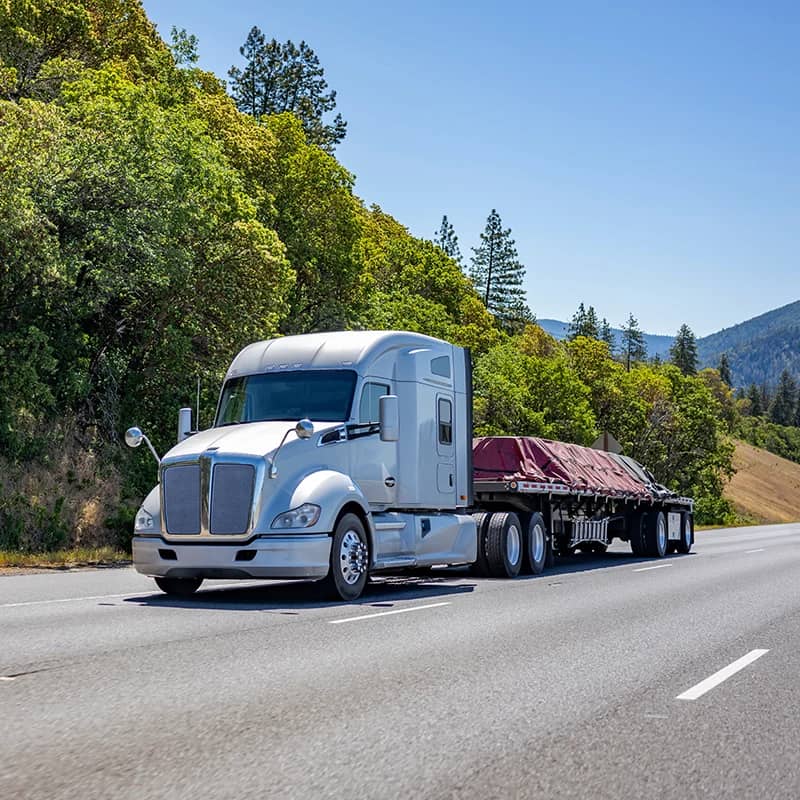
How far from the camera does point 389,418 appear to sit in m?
13.8

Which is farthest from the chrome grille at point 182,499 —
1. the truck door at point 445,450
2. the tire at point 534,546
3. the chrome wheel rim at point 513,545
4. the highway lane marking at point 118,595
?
the tire at point 534,546

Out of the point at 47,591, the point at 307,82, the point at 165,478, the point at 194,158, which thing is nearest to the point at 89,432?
the point at 194,158

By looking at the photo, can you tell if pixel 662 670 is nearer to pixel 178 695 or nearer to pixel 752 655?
pixel 752 655

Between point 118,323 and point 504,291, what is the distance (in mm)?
81815

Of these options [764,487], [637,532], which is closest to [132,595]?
[637,532]

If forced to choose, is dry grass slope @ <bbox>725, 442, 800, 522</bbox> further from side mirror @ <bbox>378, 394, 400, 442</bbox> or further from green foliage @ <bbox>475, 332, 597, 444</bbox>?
side mirror @ <bbox>378, 394, 400, 442</bbox>

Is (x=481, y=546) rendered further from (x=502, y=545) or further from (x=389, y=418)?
(x=389, y=418)

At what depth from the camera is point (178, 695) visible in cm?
685

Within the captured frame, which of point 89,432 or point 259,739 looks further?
point 89,432

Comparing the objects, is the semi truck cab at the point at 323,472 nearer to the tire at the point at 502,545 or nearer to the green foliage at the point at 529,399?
the tire at the point at 502,545

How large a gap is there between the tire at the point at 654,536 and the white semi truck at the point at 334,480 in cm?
685

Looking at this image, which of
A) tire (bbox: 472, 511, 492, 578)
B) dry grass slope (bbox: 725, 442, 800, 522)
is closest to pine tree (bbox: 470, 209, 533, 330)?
dry grass slope (bbox: 725, 442, 800, 522)

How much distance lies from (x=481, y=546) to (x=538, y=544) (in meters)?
1.70

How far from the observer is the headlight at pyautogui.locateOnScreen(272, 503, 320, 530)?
12.2 meters
